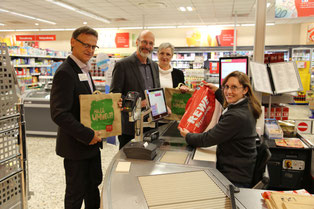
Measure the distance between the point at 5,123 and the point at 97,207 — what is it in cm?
127

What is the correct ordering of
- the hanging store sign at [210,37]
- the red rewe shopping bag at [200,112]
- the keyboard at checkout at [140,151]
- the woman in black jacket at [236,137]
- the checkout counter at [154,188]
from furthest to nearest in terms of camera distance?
1. the hanging store sign at [210,37]
2. the red rewe shopping bag at [200,112]
3. the woman in black jacket at [236,137]
4. the keyboard at checkout at [140,151]
5. the checkout counter at [154,188]

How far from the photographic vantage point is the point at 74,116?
1916 mm

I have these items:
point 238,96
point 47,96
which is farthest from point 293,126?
point 47,96

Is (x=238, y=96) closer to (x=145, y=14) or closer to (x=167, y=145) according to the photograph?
(x=167, y=145)

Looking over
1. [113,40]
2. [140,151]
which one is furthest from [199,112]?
[113,40]

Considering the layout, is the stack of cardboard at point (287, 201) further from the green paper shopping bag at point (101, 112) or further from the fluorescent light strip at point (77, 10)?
the fluorescent light strip at point (77, 10)

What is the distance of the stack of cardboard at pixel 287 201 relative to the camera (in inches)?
42.7

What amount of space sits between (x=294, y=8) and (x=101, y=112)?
3.57 meters

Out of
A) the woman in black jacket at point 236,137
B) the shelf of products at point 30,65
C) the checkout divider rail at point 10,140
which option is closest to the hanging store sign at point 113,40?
the shelf of products at point 30,65

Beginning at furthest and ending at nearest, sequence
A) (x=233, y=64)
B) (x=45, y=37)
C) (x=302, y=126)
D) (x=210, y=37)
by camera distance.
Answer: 1. (x=45, y=37)
2. (x=210, y=37)
3. (x=302, y=126)
4. (x=233, y=64)

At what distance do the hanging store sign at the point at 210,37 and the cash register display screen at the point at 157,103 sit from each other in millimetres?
10586

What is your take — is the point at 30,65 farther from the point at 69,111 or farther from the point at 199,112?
the point at 199,112

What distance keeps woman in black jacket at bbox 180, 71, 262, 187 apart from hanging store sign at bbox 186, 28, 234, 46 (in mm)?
10804

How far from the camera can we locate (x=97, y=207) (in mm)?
2305
